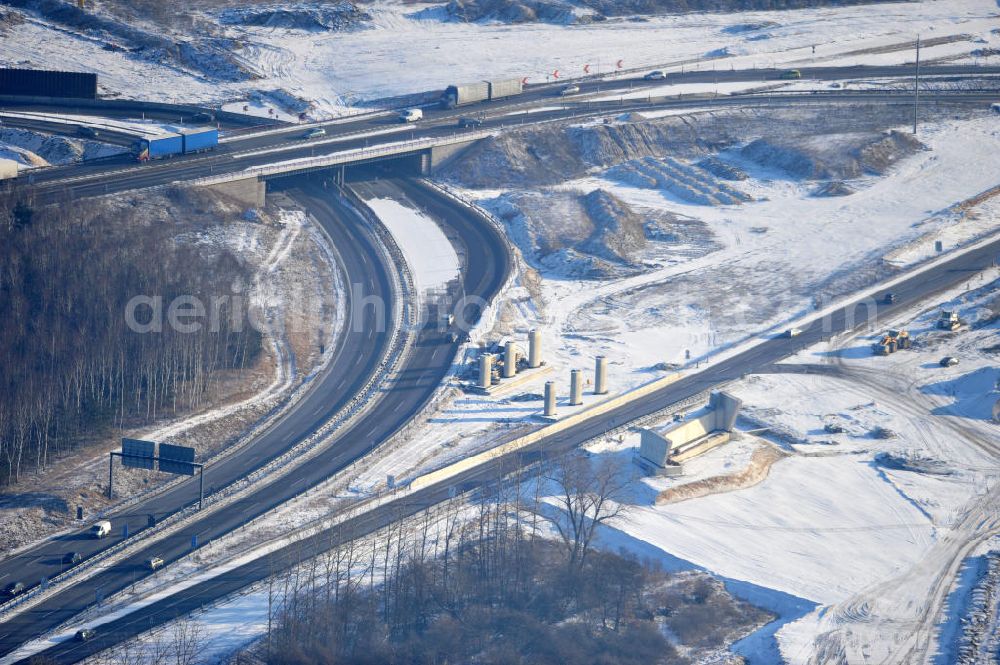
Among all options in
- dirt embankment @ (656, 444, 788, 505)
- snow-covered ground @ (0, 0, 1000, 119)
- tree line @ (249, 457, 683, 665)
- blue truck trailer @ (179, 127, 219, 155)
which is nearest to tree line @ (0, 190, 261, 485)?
blue truck trailer @ (179, 127, 219, 155)

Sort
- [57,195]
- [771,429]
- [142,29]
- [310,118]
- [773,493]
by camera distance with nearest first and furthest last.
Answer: [773,493]
[771,429]
[57,195]
[310,118]
[142,29]

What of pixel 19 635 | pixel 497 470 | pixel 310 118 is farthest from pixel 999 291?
pixel 19 635

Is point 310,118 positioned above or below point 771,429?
above

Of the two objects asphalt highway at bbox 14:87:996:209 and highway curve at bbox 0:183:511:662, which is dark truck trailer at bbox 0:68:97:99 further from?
highway curve at bbox 0:183:511:662

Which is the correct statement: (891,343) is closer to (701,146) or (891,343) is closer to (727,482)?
(727,482)

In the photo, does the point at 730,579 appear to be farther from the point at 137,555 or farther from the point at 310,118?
the point at 310,118

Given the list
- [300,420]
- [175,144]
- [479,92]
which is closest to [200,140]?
[175,144]
